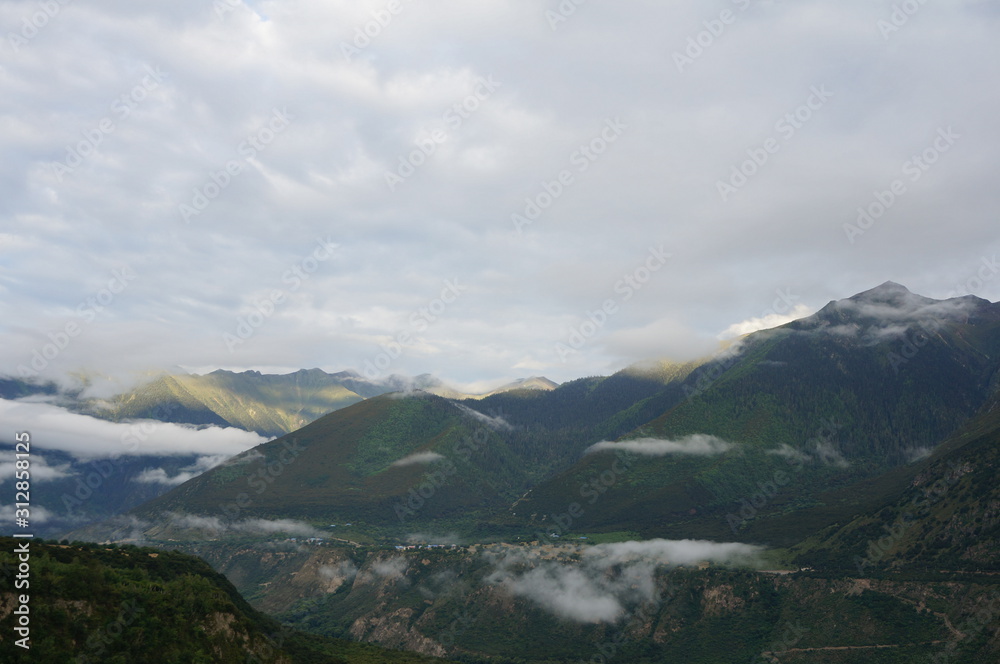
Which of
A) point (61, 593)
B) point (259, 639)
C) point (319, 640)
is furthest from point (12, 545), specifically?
point (319, 640)

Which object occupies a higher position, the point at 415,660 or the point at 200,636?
the point at 200,636

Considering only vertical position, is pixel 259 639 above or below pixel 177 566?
below

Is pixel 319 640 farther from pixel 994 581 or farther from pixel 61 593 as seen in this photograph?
pixel 994 581

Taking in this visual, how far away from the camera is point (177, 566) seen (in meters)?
143

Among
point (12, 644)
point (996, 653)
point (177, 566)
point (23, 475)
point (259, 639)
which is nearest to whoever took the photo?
point (12, 644)

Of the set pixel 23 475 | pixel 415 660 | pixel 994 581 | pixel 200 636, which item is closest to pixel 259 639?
pixel 200 636

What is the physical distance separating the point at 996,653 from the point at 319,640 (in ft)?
618

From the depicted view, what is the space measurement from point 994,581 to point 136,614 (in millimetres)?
233372

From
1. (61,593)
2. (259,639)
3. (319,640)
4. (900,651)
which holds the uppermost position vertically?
(61,593)

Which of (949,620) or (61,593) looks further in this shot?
(949,620)

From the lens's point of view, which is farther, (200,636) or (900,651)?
(900,651)

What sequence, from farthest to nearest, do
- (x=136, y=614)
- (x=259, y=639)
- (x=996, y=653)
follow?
(x=996, y=653)
(x=259, y=639)
(x=136, y=614)

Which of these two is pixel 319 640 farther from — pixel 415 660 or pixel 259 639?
pixel 259 639

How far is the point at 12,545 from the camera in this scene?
106 m
